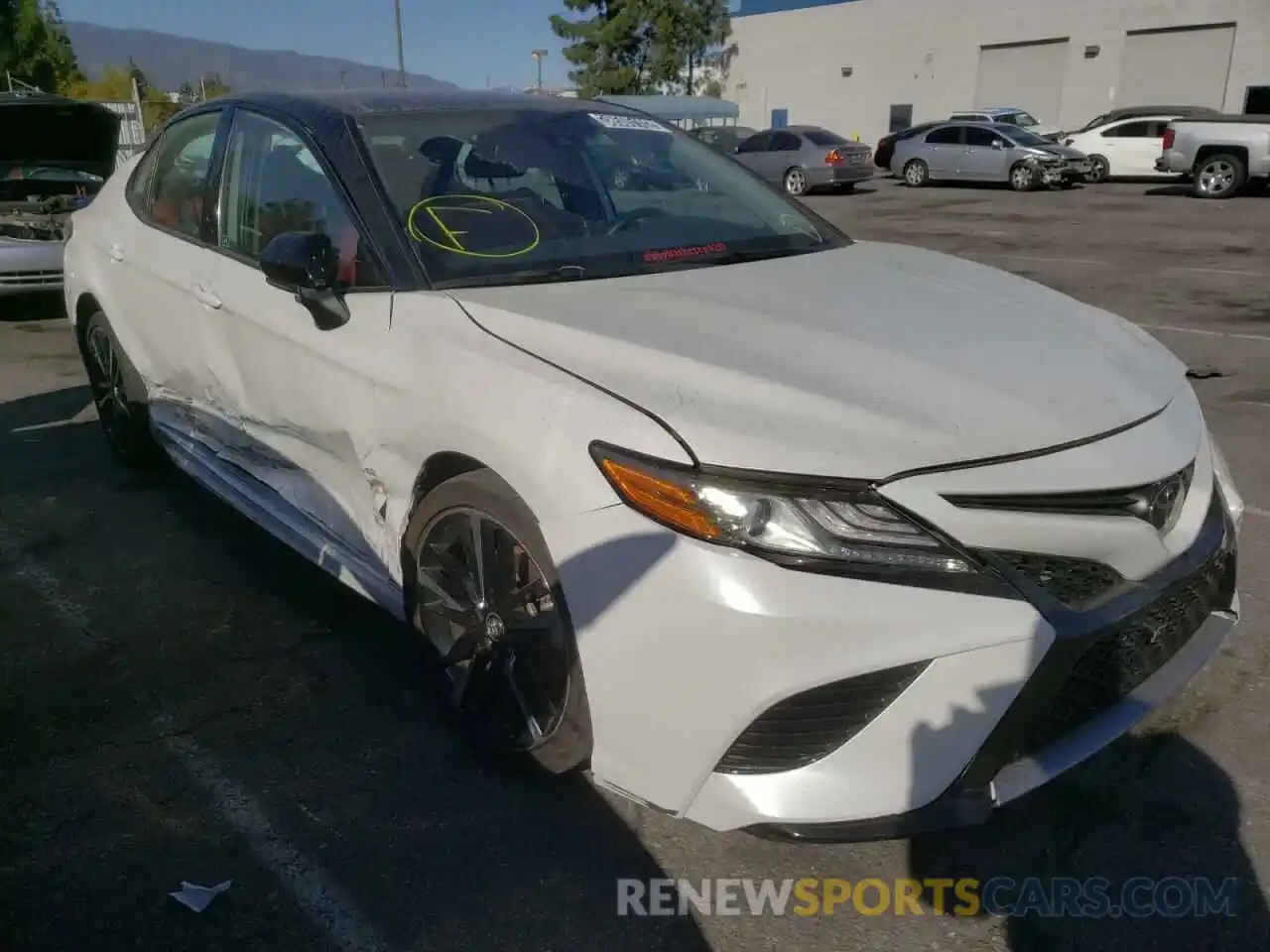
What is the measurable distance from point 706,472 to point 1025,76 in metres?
37.4

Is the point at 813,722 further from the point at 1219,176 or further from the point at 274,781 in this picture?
the point at 1219,176

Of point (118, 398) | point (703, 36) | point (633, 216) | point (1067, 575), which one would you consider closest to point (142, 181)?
point (118, 398)

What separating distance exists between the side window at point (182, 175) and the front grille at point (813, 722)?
2824mm

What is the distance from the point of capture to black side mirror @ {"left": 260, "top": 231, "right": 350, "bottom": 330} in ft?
8.62

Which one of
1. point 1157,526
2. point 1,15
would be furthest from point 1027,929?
point 1,15

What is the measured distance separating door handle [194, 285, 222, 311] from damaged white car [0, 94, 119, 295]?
5108mm

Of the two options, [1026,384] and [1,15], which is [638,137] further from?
[1,15]

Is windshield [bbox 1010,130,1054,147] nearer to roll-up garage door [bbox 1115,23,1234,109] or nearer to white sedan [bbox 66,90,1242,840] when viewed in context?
roll-up garage door [bbox 1115,23,1234,109]

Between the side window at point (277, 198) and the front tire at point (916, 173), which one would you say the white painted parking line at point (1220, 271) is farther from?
the front tire at point (916, 173)

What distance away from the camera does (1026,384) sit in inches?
84.5

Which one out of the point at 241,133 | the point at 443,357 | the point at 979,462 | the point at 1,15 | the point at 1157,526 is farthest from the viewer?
the point at 1,15

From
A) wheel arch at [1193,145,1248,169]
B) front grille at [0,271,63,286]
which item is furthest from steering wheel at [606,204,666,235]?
wheel arch at [1193,145,1248,169]

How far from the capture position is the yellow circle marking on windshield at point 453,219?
273 cm

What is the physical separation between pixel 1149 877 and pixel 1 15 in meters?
49.7
